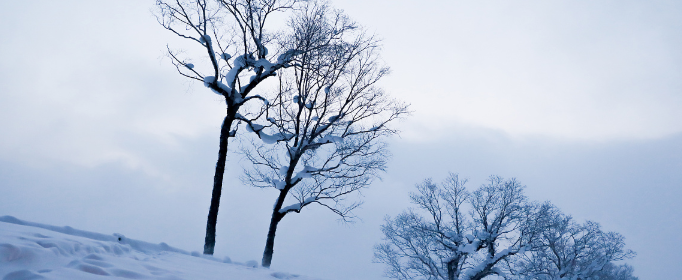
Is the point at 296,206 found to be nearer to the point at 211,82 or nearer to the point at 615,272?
the point at 211,82

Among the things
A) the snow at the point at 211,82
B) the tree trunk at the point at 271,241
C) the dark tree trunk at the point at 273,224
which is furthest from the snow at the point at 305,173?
the snow at the point at 211,82

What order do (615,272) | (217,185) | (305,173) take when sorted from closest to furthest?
(217,185)
(305,173)
(615,272)

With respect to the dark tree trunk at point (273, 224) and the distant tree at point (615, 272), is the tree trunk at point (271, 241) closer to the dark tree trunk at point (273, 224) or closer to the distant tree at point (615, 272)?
the dark tree trunk at point (273, 224)

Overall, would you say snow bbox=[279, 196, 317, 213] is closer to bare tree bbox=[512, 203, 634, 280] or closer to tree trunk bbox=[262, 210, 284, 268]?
tree trunk bbox=[262, 210, 284, 268]

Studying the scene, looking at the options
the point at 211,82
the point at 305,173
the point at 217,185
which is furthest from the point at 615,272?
the point at 211,82

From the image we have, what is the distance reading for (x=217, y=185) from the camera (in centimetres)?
956

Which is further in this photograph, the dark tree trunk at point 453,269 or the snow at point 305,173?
the dark tree trunk at point 453,269

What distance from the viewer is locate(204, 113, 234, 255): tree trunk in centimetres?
923

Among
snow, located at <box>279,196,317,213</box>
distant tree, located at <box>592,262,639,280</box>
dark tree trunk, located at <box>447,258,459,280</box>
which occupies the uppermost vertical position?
snow, located at <box>279,196,317,213</box>

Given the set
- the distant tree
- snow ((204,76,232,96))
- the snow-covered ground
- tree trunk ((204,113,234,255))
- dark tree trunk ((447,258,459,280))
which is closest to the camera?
the snow-covered ground

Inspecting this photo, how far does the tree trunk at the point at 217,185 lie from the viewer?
9.23 meters

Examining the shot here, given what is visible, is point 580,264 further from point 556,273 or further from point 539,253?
point 539,253

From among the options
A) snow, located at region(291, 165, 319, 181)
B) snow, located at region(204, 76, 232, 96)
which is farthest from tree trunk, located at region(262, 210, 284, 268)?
snow, located at region(204, 76, 232, 96)

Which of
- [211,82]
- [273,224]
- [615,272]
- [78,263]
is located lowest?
[615,272]
